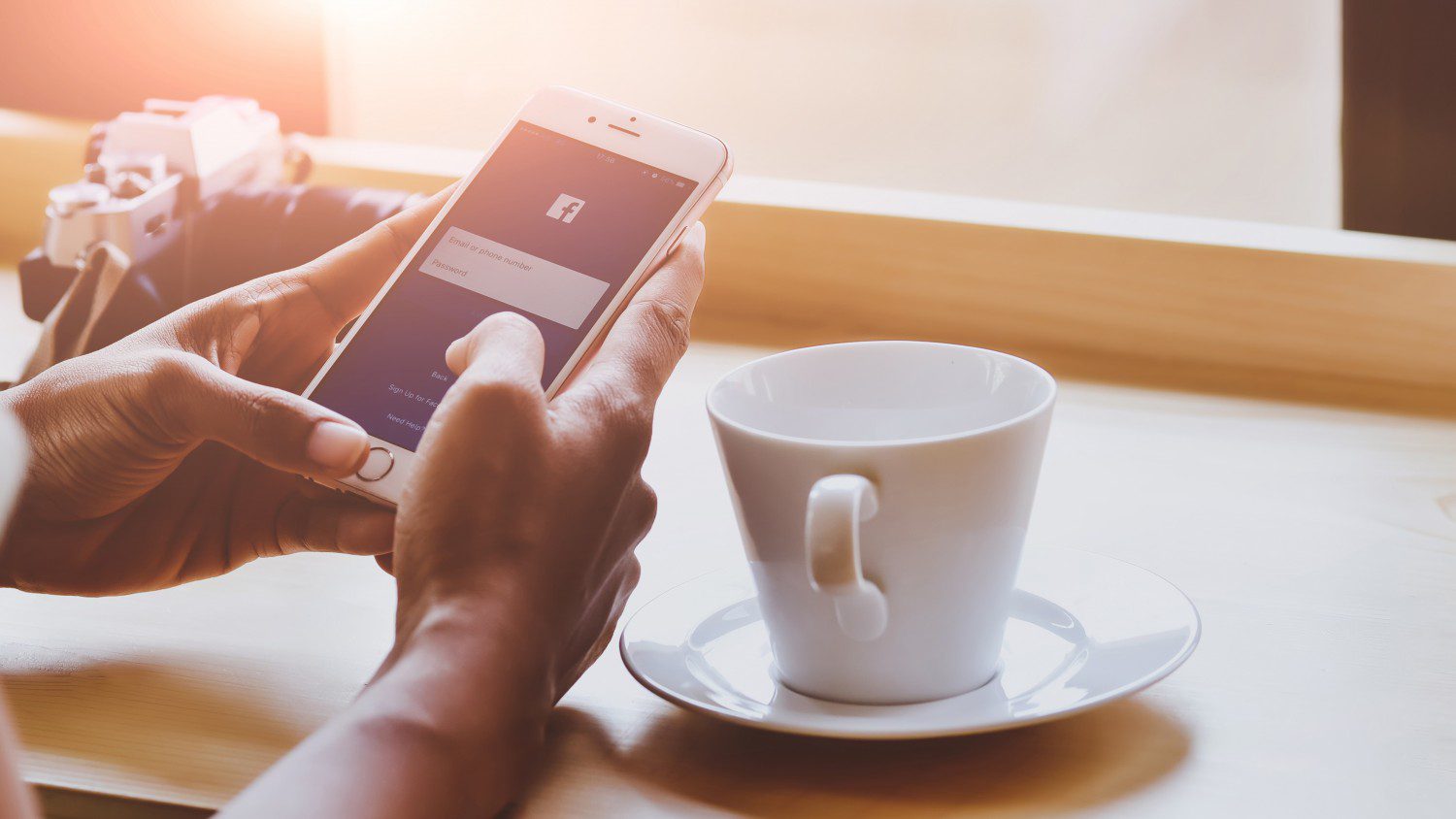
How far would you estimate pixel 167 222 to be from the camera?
842 millimetres

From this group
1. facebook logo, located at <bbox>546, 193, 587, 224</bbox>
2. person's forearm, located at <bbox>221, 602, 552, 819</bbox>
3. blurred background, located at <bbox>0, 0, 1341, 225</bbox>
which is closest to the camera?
person's forearm, located at <bbox>221, 602, 552, 819</bbox>

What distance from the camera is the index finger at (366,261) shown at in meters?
0.62

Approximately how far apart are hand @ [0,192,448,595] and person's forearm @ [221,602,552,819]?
0.40ft

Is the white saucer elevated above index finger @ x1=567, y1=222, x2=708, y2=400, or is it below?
below

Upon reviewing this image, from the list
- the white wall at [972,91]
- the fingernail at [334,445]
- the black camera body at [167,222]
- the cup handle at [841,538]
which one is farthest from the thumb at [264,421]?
the white wall at [972,91]

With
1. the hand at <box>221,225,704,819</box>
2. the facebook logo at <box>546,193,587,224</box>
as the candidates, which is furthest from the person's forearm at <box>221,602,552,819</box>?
the facebook logo at <box>546,193,587,224</box>

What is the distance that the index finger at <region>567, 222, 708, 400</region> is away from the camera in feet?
1.53

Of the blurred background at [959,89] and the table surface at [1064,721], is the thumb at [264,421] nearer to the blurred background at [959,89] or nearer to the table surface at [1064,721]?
the table surface at [1064,721]

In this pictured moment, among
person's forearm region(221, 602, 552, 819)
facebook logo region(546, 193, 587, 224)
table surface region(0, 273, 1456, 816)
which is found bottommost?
table surface region(0, 273, 1456, 816)

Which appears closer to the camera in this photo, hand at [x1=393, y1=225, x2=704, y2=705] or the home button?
hand at [x1=393, y1=225, x2=704, y2=705]

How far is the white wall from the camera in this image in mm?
1518

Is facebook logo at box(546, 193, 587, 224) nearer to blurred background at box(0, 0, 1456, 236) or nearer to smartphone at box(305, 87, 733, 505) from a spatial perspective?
smartphone at box(305, 87, 733, 505)

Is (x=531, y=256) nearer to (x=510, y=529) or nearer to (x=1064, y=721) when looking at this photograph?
(x=510, y=529)

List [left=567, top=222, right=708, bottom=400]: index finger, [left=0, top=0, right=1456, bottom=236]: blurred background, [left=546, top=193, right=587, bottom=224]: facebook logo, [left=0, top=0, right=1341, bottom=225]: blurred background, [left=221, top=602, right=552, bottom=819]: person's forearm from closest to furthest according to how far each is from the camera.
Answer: [left=221, top=602, right=552, bottom=819]: person's forearm < [left=567, top=222, right=708, bottom=400]: index finger < [left=546, top=193, right=587, bottom=224]: facebook logo < [left=0, top=0, right=1456, bottom=236]: blurred background < [left=0, top=0, right=1341, bottom=225]: blurred background
